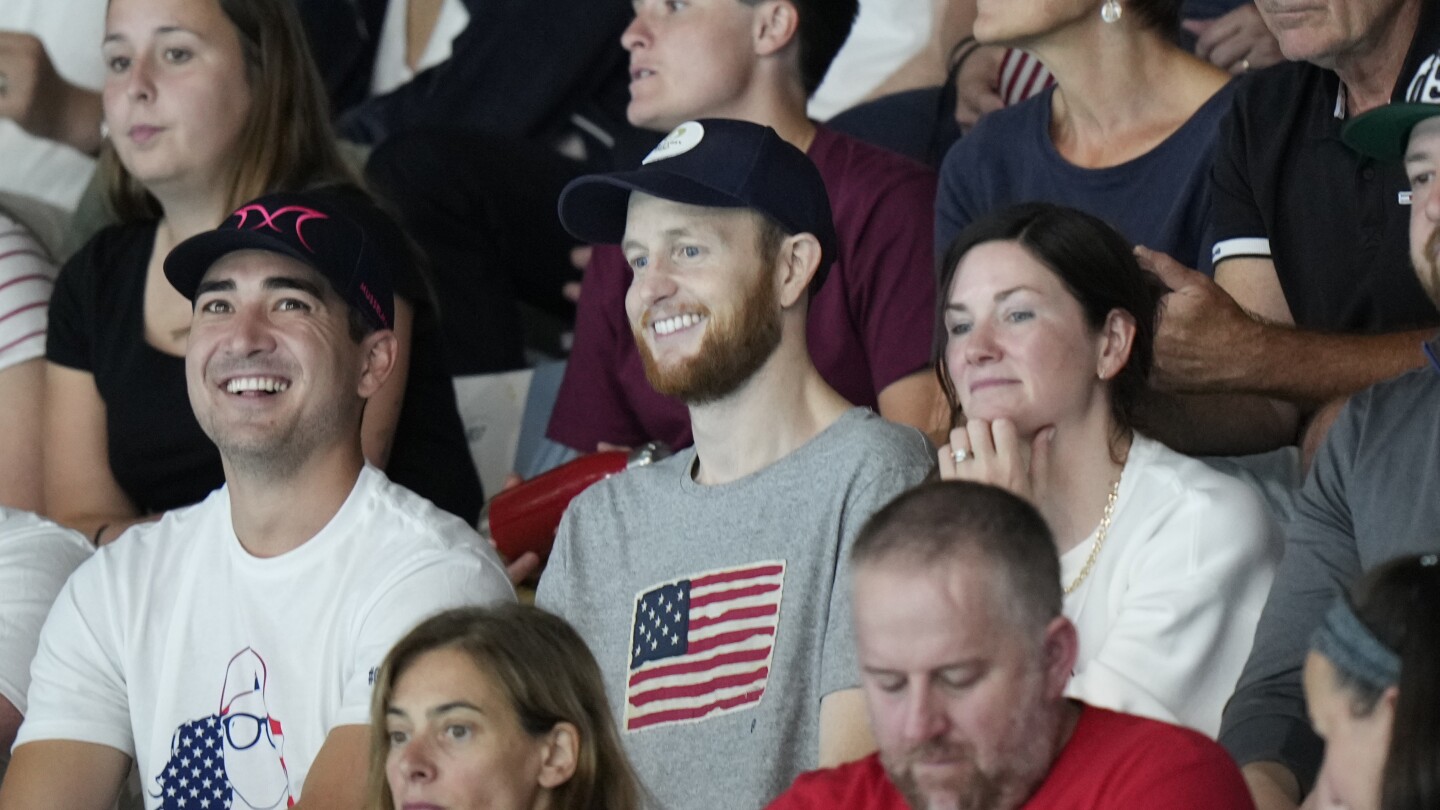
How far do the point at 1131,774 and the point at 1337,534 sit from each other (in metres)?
0.60

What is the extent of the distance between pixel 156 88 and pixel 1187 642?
1.98m

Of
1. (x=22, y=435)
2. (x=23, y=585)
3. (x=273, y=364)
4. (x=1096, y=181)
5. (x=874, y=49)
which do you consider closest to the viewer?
(x=273, y=364)

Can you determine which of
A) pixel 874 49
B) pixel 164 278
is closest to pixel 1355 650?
pixel 164 278

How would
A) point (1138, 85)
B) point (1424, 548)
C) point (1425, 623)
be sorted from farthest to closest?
point (1138, 85), point (1424, 548), point (1425, 623)

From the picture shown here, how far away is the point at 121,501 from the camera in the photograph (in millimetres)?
3432

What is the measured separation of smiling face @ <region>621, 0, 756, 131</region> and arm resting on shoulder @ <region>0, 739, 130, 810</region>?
1369 mm

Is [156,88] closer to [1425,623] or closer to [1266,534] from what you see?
[1266,534]

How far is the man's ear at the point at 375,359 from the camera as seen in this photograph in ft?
9.39

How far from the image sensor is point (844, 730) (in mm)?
2320

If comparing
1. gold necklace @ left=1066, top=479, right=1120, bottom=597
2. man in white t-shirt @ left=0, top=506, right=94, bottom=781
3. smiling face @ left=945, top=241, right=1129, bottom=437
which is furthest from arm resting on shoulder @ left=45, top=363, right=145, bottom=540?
gold necklace @ left=1066, top=479, right=1120, bottom=597

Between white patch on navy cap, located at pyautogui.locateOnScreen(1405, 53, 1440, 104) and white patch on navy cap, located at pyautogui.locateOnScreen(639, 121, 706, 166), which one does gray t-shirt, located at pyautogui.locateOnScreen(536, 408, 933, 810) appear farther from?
white patch on navy cap, located at pyautogui.locateOnScreen(1405, 53, 1440, 104)

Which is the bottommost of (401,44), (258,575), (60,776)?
(60,776)

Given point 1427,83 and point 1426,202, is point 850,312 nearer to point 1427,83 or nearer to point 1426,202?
point 1427,83

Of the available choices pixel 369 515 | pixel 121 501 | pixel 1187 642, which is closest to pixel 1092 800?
pixel 1187 642
